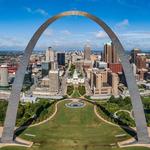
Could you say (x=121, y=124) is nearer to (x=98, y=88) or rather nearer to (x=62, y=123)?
(x=62, y=123)

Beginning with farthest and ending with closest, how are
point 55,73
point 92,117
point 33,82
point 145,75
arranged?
point 145,75, point 33,82, point 55,73, point 92,117

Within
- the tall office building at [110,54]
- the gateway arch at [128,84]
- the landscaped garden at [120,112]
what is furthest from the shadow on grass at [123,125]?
A: the tall office building at [110,54]

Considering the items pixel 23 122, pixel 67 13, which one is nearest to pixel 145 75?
pixel 23 122

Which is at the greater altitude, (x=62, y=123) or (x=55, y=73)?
(x=55, y=73)

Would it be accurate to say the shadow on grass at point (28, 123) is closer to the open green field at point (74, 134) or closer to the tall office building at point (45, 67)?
the open green field at point (74, 134)

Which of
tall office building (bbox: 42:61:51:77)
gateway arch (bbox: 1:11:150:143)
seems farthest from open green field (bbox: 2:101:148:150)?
tall office building (bbox: 42:61:51:77)

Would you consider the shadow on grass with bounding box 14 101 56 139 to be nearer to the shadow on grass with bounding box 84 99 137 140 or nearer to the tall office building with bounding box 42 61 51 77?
the shadow on grass with bounding box 84 99 137 140

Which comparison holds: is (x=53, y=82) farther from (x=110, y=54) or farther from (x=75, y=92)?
(x=110, y=54)

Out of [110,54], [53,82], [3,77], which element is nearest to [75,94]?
[53,82]
